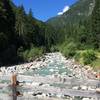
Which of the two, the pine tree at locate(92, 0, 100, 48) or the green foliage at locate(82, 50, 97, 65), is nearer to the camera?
the green foliage at locate(82, 50, 97, 65)

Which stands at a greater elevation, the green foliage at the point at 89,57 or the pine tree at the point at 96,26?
the pine tree at the point at 96,26

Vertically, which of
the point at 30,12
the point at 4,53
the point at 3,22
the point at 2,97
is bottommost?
the point at 2,97

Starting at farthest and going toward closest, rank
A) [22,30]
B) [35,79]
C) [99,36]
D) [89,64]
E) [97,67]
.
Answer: [22,30] < [99,36] < [89,64] < [97,67] < [35,79]

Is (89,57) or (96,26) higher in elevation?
(96,26)

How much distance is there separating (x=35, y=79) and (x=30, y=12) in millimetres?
111428

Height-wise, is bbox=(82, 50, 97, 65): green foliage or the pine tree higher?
the pine tree

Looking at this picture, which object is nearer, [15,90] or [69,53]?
[15,90]

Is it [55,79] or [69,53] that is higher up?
[69,53]

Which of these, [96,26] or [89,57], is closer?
[89,57]

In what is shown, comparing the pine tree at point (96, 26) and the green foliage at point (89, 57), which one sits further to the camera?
the pine tree at point (96, 26)

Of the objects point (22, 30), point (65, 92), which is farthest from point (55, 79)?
point (22, 30)

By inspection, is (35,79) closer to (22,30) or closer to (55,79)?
(55,79)

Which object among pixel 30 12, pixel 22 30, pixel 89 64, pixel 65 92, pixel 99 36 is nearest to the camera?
pixel 65 92

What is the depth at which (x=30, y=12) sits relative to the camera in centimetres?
12175
